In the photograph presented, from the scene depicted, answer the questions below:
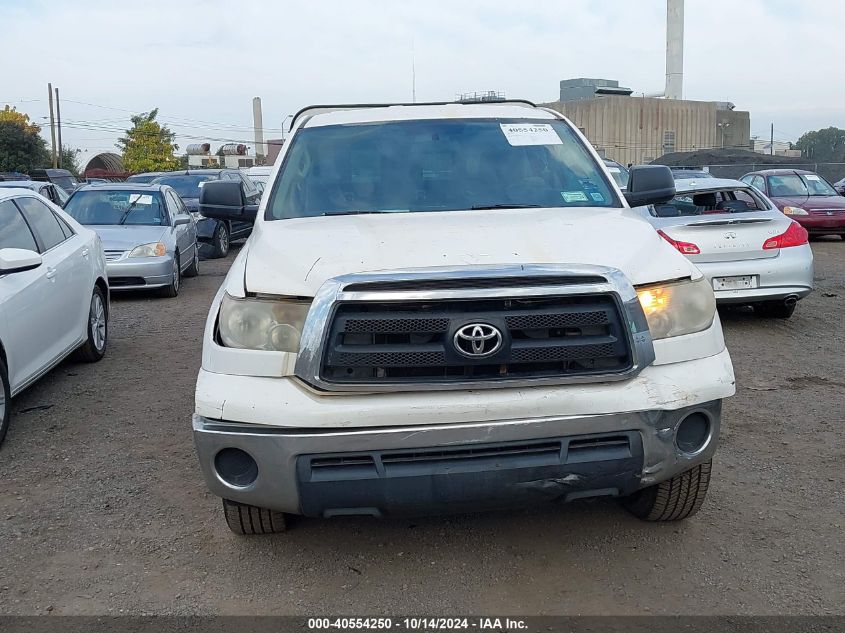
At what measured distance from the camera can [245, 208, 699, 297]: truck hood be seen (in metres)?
3.45

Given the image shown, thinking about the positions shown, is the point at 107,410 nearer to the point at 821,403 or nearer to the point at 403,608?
the point at 403,608

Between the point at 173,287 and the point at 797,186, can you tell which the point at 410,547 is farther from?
the point at 797,186

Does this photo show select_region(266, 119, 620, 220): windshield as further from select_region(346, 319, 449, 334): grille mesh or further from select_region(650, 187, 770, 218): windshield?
select_region(650, 187, 770, 218): windshield

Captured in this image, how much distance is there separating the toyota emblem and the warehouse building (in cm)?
7036

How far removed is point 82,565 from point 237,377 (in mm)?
1212

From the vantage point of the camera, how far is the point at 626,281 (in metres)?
3.39

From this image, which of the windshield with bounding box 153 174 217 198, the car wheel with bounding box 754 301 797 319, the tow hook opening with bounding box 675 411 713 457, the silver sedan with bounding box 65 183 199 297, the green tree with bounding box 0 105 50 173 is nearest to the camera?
the tow hook opening with bounding box 675 411 713 457

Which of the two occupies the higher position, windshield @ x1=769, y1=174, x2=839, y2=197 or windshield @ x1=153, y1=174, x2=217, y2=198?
windshield @ x1=153, y1=174, x2=217, y2=198

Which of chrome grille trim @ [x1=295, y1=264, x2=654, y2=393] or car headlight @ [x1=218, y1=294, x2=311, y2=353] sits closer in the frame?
chrome grille trim @ [x1=295, y1=264, x2=654, y2=393]

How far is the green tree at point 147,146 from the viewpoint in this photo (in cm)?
6500

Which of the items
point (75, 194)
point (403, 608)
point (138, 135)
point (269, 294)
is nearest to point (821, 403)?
point (403, 608)

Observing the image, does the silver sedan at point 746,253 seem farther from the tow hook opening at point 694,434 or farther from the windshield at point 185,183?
the windshield at point 185,183

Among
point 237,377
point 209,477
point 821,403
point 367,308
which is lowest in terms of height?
point 821,403

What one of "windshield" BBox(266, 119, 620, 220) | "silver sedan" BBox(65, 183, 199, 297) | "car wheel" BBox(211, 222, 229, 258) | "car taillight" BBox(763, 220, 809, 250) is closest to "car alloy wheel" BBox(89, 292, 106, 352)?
"windshield" BBox(266, 119, 620, 220)
